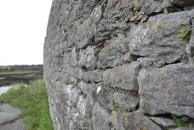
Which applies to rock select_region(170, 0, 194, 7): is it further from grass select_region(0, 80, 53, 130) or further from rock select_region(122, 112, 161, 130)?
grass select_region(0, 80, 53, 130)

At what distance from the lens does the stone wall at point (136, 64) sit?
4.57ft

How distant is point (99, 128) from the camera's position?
94.0 inches

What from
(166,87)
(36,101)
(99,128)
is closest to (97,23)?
(99,128)

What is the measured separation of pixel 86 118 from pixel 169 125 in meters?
1.51

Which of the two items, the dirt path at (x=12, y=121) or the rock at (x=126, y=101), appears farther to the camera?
the dirt path at (x=12, y=121)

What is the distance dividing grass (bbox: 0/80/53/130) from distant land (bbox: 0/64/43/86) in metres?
3.74

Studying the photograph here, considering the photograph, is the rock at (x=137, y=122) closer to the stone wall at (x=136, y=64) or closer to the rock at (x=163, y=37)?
the stone wall at (x=136, y=64)

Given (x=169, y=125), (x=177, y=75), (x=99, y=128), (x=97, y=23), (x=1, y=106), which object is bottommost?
(x=1, y=106)

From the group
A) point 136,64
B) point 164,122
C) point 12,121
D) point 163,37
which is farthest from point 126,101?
point 12,121

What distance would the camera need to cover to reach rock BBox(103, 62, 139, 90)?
1.80m

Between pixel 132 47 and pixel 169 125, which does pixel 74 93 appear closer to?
pixel 132 47

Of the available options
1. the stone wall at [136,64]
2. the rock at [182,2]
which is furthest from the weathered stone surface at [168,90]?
the rock at [182,2]

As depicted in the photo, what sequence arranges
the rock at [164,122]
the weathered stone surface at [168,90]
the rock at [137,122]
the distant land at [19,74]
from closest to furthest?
the weathered stone surface at [168,90] < the rock at [164,122] < the rock at [137,122] < the distant land at [19,74]

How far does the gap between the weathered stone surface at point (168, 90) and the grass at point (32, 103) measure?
18.5 feet
